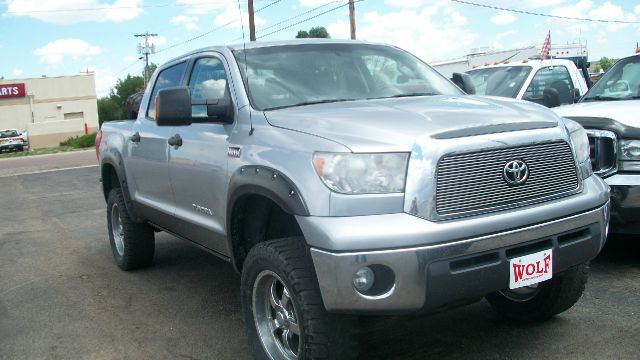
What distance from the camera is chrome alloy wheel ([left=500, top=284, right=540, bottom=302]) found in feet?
13.7

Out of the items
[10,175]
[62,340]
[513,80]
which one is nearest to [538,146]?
[62,340]

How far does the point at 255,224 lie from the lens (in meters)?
3.92

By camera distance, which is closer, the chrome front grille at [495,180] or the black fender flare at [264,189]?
the chrome front grille at [495,180]

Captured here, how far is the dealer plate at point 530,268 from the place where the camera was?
124 inches

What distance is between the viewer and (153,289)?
566cm

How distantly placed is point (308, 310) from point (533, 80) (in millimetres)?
6413

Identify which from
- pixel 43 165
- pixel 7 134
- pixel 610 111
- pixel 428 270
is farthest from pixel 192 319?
pixel 7 134

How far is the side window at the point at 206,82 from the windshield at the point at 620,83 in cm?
388

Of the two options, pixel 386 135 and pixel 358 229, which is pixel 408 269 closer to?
pixel 358 229

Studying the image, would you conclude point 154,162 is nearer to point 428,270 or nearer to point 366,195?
point 366,195

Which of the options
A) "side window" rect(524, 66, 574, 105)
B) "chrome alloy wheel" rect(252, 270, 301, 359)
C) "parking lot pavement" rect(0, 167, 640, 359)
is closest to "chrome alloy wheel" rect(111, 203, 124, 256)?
"parking lot pavement" rect(0, 167, 640, 359)

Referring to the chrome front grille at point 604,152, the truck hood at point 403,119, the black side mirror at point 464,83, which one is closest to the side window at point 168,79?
the truck hood at point 403,119

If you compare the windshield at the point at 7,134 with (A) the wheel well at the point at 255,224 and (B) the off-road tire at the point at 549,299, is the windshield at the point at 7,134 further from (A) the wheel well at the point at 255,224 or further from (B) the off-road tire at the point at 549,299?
(B) the off-road tire at the point at 549,299

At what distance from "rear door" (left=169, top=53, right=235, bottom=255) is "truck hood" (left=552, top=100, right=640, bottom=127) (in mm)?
2972
